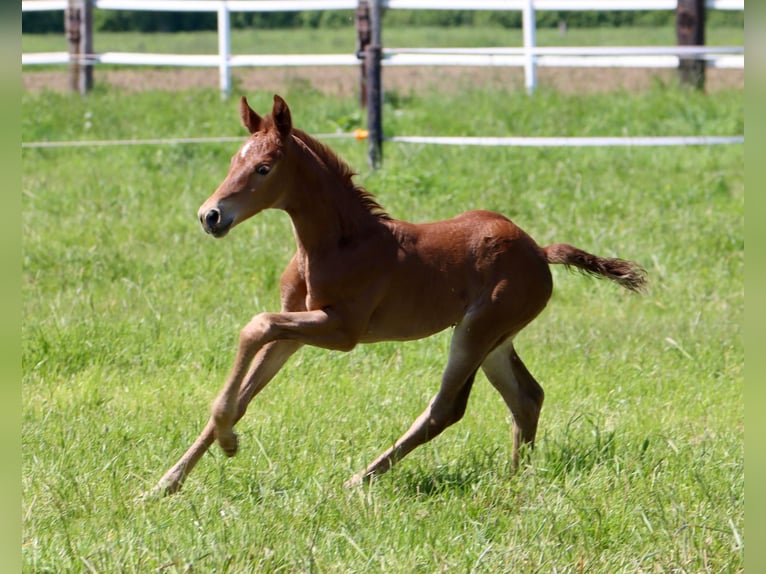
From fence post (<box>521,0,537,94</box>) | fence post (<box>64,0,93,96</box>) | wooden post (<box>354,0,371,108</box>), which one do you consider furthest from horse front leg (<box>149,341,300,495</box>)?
fence post (<box>64,0,93,96</box>)

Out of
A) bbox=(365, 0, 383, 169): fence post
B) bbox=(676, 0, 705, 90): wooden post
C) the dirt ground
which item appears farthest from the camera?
the dirt ground

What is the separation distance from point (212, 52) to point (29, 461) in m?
22.2

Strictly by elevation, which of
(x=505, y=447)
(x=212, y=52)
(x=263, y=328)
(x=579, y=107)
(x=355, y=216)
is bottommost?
(x=505, y=447)

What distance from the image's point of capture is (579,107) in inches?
495

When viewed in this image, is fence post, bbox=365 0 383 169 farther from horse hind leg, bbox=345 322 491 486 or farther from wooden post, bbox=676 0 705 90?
horse hind leg, bbox=345 322 491 486

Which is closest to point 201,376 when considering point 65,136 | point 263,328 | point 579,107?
point 263,328

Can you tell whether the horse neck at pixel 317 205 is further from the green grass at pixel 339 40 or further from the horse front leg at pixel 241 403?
the green grass at pixel 339 40

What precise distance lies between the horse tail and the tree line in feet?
102

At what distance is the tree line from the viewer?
3579 cm

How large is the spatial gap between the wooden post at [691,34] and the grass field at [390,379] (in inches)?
50.7

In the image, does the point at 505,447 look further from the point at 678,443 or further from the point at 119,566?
the point at 119,566

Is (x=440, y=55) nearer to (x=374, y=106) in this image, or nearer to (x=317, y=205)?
(x=374, y=106)

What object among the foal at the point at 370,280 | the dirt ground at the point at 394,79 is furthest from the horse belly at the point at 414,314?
the dirt ground at the point at 394,79

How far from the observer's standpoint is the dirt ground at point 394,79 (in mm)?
14367
